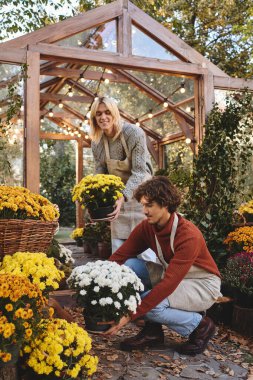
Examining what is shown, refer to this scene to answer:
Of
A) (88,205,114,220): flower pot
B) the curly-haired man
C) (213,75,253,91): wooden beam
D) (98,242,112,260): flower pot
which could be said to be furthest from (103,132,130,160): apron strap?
(98,242,112,260): flower pot

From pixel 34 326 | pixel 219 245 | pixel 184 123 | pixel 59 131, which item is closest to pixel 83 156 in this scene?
pixel 59 131

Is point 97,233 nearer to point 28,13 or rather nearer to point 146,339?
point 146,339

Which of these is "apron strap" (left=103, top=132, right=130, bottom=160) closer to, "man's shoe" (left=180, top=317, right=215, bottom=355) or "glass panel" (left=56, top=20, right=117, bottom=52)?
"man's shoe" (left=180, top=317, right=215, bottom=355)

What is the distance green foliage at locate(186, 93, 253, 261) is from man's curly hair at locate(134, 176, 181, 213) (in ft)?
7.94

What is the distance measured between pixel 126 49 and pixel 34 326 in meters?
4.08

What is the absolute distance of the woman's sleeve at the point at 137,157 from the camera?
3.72 m

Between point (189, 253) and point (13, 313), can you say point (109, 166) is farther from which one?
point (13, 313)

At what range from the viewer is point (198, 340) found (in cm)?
309

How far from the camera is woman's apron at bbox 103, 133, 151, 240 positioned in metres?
3.79

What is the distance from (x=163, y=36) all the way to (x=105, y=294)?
163 inches

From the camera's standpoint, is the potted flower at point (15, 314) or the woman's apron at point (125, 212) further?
the woman's apron at point (125, 212)

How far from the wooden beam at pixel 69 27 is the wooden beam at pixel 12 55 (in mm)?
49

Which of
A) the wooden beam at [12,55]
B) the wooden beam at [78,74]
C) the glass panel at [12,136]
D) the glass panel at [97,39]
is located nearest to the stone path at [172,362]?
the glass panel at [12,136]

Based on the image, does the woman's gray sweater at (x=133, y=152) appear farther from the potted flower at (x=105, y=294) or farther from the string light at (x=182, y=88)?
the string light at (x=182, y=88)
